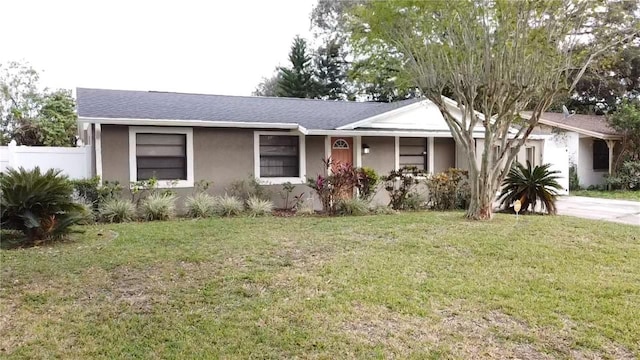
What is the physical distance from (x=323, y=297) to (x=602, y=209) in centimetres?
1079

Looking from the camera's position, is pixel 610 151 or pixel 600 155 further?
pixel 600 155

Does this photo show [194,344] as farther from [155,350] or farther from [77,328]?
[77,328]

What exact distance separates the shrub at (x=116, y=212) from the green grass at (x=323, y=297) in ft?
6.70

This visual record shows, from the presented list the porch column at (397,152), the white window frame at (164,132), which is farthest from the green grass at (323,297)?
the porch column at (397,152)

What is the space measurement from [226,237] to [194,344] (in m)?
3.97

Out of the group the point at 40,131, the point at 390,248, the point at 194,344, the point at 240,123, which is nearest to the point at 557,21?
the point at 390,248

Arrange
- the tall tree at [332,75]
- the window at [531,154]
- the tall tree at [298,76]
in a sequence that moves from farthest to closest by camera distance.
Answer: the tall tree at [332,75] < the tall tree at [298,76] < the window at [531,154]

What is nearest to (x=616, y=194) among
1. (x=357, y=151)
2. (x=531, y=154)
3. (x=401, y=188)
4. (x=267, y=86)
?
(x=531, y=154)

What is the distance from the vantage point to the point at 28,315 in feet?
13.2

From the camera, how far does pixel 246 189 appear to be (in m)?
11.6

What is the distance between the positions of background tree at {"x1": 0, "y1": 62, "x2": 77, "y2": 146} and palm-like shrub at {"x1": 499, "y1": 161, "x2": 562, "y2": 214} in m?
19.3

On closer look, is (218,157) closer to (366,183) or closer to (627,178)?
(366,183)

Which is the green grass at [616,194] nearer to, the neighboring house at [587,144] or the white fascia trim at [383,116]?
the neighboring house at [587,144]

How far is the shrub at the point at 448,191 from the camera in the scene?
460 inches
